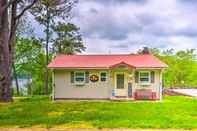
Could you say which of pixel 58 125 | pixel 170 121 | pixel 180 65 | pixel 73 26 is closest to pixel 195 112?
pixel 170 121

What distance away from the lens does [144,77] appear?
3822cm

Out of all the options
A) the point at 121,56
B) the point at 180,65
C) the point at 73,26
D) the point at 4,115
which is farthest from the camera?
the point at 180,65

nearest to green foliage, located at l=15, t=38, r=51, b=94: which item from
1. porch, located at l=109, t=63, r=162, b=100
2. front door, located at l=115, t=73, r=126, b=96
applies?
front door, located at l=115, t=73, r=126, b=96

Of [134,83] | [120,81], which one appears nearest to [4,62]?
[120,81]

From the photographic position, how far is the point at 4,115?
75.2 ft

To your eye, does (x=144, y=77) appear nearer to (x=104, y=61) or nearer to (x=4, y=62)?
(x=104, y=61)

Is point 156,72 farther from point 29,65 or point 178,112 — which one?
point 29,65

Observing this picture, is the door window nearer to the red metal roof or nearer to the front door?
the front door

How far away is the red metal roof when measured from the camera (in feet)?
126

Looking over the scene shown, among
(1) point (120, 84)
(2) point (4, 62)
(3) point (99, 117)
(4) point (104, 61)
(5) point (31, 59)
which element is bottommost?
(3) point (99, 117)

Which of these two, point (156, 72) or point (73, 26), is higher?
point (73, 26)

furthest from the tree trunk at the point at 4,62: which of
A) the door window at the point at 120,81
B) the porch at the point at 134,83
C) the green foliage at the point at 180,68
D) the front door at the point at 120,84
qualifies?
the green foliage at the point at 180,68

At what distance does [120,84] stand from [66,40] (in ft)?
63.2

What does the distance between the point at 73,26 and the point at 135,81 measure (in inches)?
796
